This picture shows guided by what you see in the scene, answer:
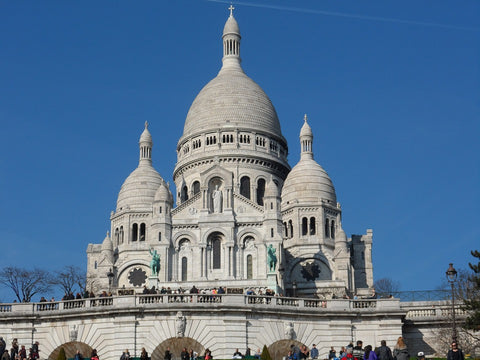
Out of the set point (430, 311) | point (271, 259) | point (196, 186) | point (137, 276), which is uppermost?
point (196, 186)

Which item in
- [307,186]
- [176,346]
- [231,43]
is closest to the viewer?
[176,346]

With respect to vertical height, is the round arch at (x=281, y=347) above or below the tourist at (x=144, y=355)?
above

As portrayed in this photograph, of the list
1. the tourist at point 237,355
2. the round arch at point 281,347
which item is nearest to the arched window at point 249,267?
the round arch at point 281,347

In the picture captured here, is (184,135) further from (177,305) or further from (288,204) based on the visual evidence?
→ (177,305)

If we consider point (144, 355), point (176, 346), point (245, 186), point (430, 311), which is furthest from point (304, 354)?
point (245, 186)

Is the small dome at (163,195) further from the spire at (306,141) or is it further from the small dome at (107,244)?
the spire at (306,141)

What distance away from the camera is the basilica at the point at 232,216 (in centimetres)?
9062

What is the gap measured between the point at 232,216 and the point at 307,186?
12651 mm

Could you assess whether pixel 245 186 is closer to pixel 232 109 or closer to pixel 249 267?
pixel 232 109

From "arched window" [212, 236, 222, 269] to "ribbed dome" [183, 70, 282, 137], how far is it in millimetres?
20917

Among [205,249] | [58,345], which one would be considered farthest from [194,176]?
[58,345]

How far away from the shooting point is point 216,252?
92.4 meters

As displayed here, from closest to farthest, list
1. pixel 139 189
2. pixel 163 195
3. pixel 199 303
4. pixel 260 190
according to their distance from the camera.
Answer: pixel 199 303 < pixel 163 195 < pixel 139 189 < pixel 260 190

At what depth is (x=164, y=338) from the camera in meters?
44.3
